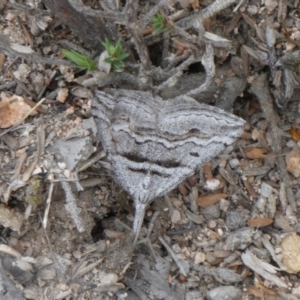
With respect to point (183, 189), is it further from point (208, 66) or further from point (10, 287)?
point (10, 287)

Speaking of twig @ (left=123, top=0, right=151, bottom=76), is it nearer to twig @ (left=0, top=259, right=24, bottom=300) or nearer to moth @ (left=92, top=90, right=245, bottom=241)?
moth @ (left=92, top=90, right=245, bottom=241)

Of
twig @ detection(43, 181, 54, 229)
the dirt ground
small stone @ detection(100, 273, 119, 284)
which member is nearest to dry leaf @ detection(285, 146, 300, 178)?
the dirt ground

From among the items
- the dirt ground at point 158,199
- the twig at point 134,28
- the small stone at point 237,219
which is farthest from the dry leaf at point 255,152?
the twig at point 134,28

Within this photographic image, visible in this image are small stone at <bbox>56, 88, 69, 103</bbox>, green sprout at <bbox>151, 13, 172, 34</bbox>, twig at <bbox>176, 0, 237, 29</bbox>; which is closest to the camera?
green sprout at <bbox>151, 13, 172, 34</bbox>

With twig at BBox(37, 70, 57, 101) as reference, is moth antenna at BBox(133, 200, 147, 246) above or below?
below

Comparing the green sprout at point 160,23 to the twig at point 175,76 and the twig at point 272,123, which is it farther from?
the twig at point 272,123

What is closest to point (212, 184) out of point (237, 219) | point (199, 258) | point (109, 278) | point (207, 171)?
point (207, 171)

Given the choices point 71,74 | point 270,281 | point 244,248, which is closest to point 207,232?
point 244,248
